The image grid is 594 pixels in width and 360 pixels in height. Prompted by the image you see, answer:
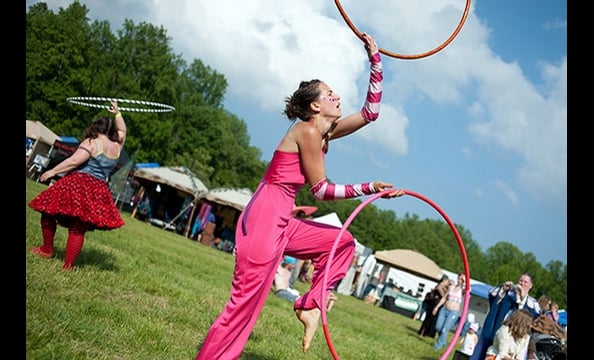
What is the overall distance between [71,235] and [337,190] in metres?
3.95

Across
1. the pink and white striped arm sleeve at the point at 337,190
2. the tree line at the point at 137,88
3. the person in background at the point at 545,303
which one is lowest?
the pink and white striped arm sleeve at the point at 337,190

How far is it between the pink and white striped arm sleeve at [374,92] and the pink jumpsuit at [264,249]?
3.16 feet

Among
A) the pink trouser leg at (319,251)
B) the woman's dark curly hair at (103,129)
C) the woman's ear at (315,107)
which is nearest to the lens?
the woman's ear at (315,107)

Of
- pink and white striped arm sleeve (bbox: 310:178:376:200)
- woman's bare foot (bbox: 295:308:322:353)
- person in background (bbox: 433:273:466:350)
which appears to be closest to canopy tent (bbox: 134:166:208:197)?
person in background (bbox: 433:273:466:350)

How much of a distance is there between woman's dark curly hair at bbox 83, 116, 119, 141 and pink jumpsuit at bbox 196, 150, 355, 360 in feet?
12.0

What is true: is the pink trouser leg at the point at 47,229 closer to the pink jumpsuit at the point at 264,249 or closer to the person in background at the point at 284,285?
the pink jumpsuit at the point at 264,249

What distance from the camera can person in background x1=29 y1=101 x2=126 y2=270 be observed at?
715 centimetres

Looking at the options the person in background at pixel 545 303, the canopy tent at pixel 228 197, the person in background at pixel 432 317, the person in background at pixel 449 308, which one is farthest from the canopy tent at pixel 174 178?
the person in background at pixel 545 303

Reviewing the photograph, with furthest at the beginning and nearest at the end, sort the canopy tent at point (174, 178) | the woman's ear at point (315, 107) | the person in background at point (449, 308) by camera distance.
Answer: the canopy tent at point (174, 178) < the person in background at point (449, 308) < the woman's ear at point (315, 107)

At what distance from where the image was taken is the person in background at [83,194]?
7152 millimetres

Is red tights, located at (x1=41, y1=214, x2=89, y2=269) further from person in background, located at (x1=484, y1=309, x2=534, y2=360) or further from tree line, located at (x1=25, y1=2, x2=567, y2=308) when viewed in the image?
tree line, located at (x1=25, y1=2, x2=567, y2=308)

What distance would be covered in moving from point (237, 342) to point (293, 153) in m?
1.48
